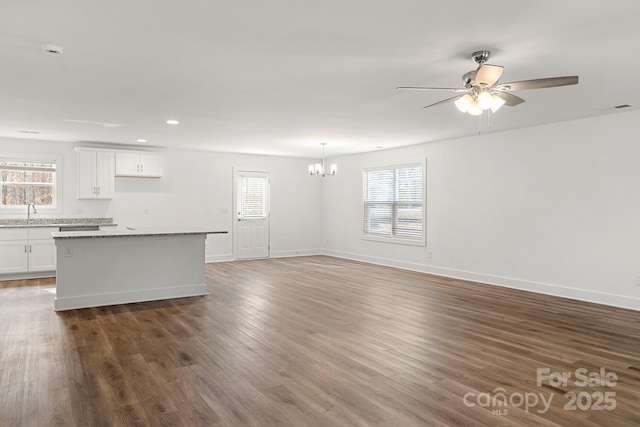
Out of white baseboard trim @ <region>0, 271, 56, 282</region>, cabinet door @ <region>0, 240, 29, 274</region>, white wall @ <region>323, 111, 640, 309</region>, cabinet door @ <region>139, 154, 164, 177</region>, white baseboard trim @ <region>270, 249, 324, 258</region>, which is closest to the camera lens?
white wall @ <region>323, 111, 640, 309</region>

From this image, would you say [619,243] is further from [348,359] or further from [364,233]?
[364,233]

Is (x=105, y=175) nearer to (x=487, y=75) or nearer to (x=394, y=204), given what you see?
(x=394, y=204)

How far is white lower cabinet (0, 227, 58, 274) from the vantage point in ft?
22.3

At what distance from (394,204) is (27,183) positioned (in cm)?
678

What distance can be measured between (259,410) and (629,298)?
494 cm

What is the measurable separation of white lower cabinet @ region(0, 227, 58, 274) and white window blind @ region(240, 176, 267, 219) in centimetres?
372

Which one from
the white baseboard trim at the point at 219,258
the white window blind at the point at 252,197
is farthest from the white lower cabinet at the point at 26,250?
the white window blind at the point at 252,197

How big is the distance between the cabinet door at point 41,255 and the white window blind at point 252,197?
3.69 meters

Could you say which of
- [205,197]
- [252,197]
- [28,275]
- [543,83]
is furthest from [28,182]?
[543,83]

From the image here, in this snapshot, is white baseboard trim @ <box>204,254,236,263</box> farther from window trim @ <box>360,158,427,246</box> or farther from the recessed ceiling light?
the recessed ceiling light

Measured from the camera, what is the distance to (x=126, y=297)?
17.6 ft

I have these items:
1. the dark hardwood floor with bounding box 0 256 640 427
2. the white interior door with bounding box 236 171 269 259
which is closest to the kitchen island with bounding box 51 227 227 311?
the dark hardwood floor with bounding box 0 256 640 427

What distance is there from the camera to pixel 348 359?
3383mm

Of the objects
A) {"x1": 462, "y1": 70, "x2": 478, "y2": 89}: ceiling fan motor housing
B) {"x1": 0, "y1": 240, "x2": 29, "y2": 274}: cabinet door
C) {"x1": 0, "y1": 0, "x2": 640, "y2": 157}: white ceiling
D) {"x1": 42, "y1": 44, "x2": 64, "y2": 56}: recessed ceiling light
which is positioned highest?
{"x1": 0, "y1": 0, "x2": 640, "y2": 157}: white ceiling
